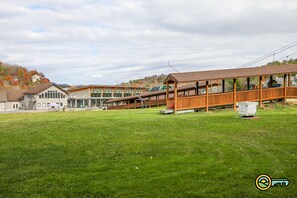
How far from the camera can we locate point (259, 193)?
538 centimetres

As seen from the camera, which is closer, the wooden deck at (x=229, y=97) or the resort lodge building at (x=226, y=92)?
the resort lodge building at (x=226, y=92)

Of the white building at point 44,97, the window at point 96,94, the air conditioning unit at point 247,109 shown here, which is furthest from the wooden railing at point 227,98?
the white building at point 44,97

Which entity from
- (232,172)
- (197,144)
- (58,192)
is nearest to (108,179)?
(58,192)

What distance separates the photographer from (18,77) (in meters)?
127

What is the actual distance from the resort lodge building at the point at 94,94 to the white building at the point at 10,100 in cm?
1542

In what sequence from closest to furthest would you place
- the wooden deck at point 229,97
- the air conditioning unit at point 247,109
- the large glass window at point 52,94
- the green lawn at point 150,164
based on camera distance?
the green lawn at point 150,164 → the air conditioning unit at point 247,109 → the wooden deck at point 229,97 → the large glass window at point 52,94

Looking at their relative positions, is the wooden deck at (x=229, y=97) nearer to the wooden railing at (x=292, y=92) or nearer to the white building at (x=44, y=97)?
the wooden railing at (x=292, y=92)

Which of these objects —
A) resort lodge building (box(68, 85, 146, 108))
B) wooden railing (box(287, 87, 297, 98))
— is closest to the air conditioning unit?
Answer: wooden railing (box(287, 87, 297, 98))

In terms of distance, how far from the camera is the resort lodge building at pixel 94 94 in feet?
256

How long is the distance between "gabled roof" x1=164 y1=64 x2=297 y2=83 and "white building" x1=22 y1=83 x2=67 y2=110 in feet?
186

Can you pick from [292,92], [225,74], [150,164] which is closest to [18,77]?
[225,74]

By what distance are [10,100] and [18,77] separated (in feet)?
161

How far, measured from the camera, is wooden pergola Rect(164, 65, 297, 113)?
2331 cm

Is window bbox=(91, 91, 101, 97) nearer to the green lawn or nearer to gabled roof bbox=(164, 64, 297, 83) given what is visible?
gabled roof bbox=(164, 64, 297, 83)
